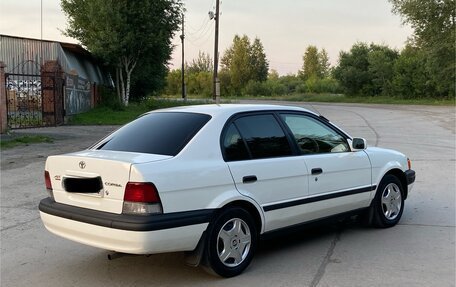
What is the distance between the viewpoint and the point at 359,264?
→ 16.5ft

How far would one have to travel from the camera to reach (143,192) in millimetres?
4176

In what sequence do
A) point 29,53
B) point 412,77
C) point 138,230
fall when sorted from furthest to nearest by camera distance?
point 412,77
point 29,53
point 138,230

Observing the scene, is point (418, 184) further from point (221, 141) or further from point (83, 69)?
point (83, 69)

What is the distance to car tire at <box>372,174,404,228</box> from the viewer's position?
6266 mm

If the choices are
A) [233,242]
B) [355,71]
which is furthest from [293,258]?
[355,71]

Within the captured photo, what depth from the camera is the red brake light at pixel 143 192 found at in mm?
4176

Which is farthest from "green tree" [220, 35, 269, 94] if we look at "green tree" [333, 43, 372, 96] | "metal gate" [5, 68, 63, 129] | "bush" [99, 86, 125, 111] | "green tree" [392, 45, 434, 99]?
"metal gate" [5, 68, 63, 129]

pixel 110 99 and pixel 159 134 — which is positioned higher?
pixel 110 99

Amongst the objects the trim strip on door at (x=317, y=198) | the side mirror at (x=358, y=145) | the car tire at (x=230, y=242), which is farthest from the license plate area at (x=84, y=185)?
the side mirror at (x=358, y=145)

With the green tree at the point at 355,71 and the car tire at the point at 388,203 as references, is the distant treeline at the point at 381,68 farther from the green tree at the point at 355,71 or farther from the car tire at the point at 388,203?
the car tire at the point at 388,203

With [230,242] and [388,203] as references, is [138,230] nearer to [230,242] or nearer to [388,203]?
[230,242]

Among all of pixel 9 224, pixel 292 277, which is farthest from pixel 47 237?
pixel 292 277

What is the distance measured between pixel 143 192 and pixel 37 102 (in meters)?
21.3

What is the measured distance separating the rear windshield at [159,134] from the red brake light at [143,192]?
47 centimetres
